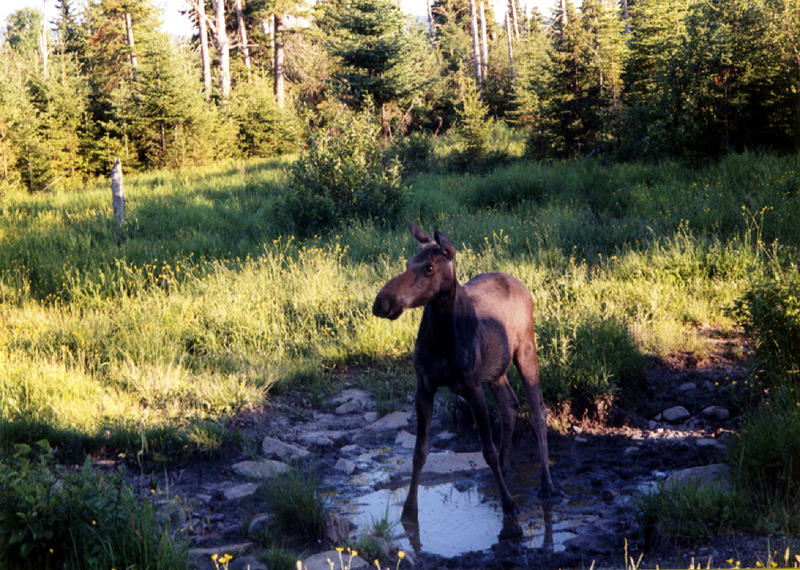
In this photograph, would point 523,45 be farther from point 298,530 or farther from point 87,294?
point 298,530

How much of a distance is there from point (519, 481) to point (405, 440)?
1.40 m

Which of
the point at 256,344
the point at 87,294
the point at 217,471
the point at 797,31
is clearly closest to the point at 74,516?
the point at 217,471

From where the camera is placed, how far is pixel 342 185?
15.9 metres

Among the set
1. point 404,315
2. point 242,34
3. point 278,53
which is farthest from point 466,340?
point 242,34

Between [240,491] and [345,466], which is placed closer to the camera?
[240,491]

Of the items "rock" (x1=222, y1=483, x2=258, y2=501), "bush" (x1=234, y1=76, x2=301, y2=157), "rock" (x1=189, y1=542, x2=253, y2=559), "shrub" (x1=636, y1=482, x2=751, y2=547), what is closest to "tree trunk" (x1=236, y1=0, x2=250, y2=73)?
"bush" (x1=234, y1=76, x2=301, y2=157)

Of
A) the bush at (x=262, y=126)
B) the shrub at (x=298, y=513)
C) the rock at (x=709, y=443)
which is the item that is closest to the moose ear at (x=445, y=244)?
the shrub at (x=298, y=513)

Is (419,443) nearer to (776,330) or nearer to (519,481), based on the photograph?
(519,481)

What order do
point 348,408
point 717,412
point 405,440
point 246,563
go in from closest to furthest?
point 246,563
point 717,412
point 405,440
point 348,408

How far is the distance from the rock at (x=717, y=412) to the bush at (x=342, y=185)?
30.8 ft

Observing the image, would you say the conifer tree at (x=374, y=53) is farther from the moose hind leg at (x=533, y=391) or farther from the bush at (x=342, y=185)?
the moose hind leg at (x=533, y=391)

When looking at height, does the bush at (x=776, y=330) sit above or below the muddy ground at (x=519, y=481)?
above

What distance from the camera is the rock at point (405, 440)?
682cm

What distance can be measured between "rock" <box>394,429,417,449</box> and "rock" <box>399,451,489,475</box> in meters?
0.38
